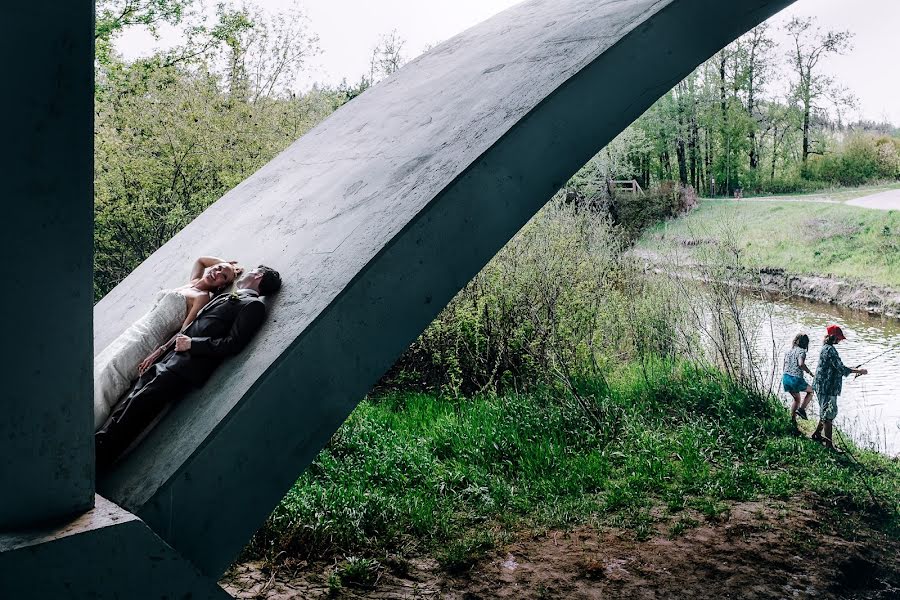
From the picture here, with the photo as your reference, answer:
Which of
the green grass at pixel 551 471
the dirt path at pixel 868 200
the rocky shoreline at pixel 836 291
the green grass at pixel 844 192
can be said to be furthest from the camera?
the green grass at pixel 844 192

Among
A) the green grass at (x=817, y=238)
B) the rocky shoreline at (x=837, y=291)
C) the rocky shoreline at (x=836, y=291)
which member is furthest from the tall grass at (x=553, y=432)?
the green grass at (x=817, y=238)

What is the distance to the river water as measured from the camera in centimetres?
1009

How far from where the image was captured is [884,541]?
19.5ft

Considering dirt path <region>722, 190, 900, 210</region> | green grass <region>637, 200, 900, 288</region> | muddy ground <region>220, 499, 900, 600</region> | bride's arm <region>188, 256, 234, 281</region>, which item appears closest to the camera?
bride's arm <region>188, 256, 234, 281</region>

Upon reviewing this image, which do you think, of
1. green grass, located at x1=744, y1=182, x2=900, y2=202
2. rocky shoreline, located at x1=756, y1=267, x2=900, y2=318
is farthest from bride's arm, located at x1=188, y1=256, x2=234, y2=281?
green grass, located at x1=744, y1=182, x2=900, y2=202

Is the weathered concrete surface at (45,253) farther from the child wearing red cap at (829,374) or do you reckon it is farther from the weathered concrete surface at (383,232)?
the child wearing red cap at (829,374)

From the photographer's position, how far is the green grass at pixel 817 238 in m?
21.5

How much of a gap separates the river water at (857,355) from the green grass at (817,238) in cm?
227

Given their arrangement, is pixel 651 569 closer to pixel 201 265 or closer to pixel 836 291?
pixel 201 265

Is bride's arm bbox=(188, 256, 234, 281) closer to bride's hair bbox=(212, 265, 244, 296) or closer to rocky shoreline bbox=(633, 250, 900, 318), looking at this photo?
bride's hair bbox=(212, 265, 244, 296)

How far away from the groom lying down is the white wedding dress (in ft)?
0.26

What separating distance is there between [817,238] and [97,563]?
Answer: 2592cm

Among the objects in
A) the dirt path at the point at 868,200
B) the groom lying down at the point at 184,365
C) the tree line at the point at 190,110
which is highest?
the tree line at the point at 190,110

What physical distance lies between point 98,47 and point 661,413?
1369cm
